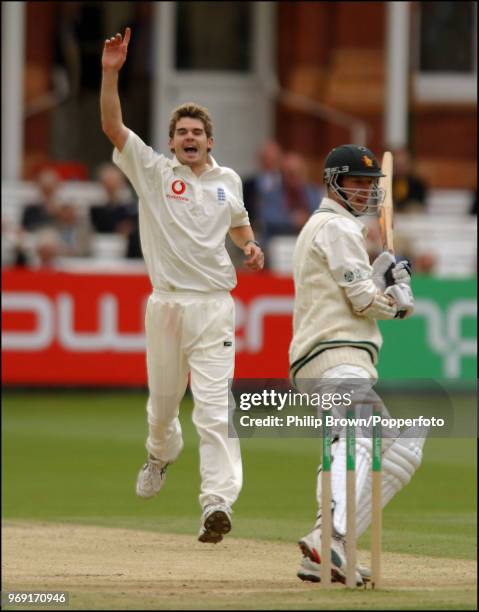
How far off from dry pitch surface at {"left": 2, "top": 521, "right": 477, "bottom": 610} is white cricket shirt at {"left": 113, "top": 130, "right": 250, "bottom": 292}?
1312mm

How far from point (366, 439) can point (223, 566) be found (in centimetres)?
117

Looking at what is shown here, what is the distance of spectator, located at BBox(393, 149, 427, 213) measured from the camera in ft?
58.9

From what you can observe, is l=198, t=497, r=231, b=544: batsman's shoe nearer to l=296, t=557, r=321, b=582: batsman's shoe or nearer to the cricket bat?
l=296, t=557, r=321, b=582: batsman's shoe

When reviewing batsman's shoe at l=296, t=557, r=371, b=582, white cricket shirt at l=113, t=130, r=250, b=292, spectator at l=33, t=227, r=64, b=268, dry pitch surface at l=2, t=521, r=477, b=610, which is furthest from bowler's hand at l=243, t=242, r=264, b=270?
spectator at l=33, t=227, r=64, b=268

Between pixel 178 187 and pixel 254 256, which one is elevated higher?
pixel 178 187

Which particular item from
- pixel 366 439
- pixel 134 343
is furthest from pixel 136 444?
pixel 366 439

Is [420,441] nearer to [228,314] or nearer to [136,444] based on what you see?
[228,314]

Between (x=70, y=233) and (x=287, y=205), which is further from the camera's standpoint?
(x=287, y=205)

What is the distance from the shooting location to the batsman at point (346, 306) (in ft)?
25.4

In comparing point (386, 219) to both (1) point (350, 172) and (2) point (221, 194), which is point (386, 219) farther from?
(2) point (221, 194)

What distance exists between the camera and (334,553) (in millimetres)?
7418

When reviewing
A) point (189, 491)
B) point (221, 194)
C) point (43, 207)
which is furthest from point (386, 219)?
point (43, 207)

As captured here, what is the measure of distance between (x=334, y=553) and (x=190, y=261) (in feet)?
5.72

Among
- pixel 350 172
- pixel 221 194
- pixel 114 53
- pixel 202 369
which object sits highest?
pixel 114 53
